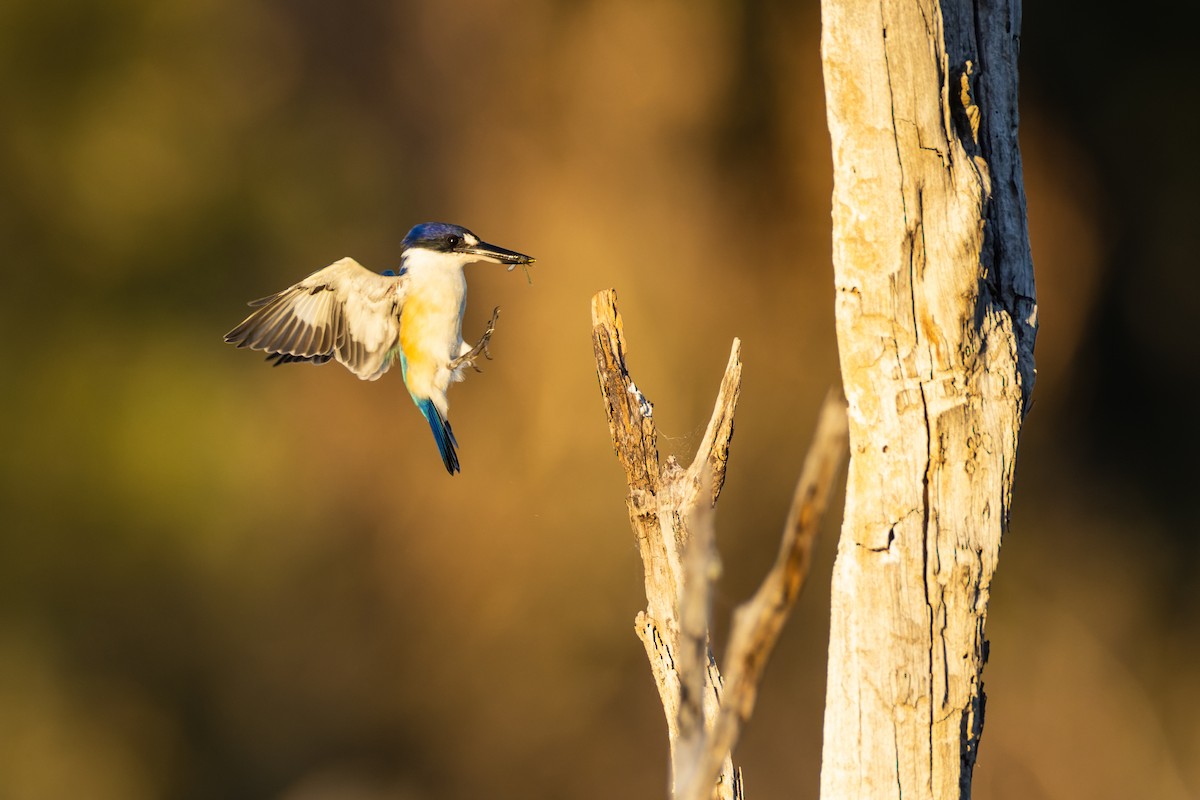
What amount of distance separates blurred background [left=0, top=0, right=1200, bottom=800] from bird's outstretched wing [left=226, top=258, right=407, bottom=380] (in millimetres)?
1464

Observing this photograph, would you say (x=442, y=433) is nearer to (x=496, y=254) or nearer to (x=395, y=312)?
(x=395, y=312)

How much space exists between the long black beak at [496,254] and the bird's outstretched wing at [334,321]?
0.16 m

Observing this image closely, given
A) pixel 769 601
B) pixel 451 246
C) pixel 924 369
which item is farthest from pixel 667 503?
pixel 451 246

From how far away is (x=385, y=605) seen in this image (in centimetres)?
397

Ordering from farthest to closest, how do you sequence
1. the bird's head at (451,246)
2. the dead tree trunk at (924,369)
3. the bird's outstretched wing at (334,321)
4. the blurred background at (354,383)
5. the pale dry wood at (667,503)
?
1. the blurred background at (354,383)
2. the bird's head at (451,246)
3. the bird's outstretched wing at (334,321)
4. the pale dry wood at (667,503)
5. the dead tree trunk at (924,369)

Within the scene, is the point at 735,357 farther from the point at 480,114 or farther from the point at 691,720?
the point at 480,114

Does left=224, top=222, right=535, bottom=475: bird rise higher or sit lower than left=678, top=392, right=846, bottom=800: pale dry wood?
higher

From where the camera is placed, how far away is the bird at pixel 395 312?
231cm

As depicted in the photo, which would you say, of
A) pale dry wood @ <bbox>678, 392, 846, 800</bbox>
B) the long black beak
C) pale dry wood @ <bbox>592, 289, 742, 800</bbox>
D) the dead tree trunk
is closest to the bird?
the long black beak

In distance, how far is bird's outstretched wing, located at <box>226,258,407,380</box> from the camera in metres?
2.25

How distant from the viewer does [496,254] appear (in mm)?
2361

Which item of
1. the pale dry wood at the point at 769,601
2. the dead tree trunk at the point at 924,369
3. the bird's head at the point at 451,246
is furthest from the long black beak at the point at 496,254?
the pale dry wood at the point at 769,601

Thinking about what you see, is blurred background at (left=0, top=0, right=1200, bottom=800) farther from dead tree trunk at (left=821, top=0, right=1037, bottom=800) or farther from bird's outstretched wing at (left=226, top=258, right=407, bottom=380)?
dead tree trunk at (left=821, top=0, right=1037, bottom=800)

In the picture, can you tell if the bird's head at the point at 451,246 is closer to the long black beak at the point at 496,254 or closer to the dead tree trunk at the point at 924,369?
the long black beak at the point at 496,254
